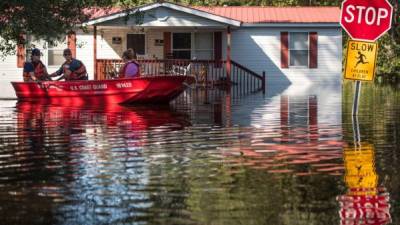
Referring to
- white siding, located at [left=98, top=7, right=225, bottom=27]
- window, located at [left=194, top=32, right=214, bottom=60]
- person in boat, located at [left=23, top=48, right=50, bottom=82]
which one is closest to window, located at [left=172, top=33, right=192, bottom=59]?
window, located at [left=194, top=32, right=214, bottom=60]

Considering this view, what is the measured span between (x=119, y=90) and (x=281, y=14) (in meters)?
18.6

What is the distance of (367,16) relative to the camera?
14883 mm

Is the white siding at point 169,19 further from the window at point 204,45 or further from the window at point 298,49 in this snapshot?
the window at point 298,49

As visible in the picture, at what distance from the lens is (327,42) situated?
3891 cm

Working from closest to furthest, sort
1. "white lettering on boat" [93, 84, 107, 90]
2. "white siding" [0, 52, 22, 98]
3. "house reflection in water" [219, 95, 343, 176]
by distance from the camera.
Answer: "house reflection in water" [219, 95, 343, 176], "white lettering on boat" [93, 84, 107, 90], "white siding" [0, 52, 22, 98]

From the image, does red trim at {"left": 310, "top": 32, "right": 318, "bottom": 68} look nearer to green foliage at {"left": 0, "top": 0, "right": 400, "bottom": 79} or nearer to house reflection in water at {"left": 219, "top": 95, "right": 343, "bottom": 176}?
green foliage at {"left": 0, "top": 0, "right": 400, "bottom": 79}

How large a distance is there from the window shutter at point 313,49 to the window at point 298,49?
0.24m

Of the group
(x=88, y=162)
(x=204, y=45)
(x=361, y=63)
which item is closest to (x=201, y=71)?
(x=204, y=45)

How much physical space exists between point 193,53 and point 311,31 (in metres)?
5.60

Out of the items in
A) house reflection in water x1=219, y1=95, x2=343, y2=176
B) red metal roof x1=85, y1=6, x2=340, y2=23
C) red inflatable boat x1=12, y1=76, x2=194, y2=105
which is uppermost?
red metal roof x1=85, y1=6, x2=340, y2=23

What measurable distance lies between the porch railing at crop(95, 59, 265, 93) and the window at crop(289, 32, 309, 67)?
7.19 feet

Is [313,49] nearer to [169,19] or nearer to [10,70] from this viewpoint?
[169,19]

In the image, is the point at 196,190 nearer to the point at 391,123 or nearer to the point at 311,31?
the point at 391,123

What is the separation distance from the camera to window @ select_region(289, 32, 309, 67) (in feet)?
127
